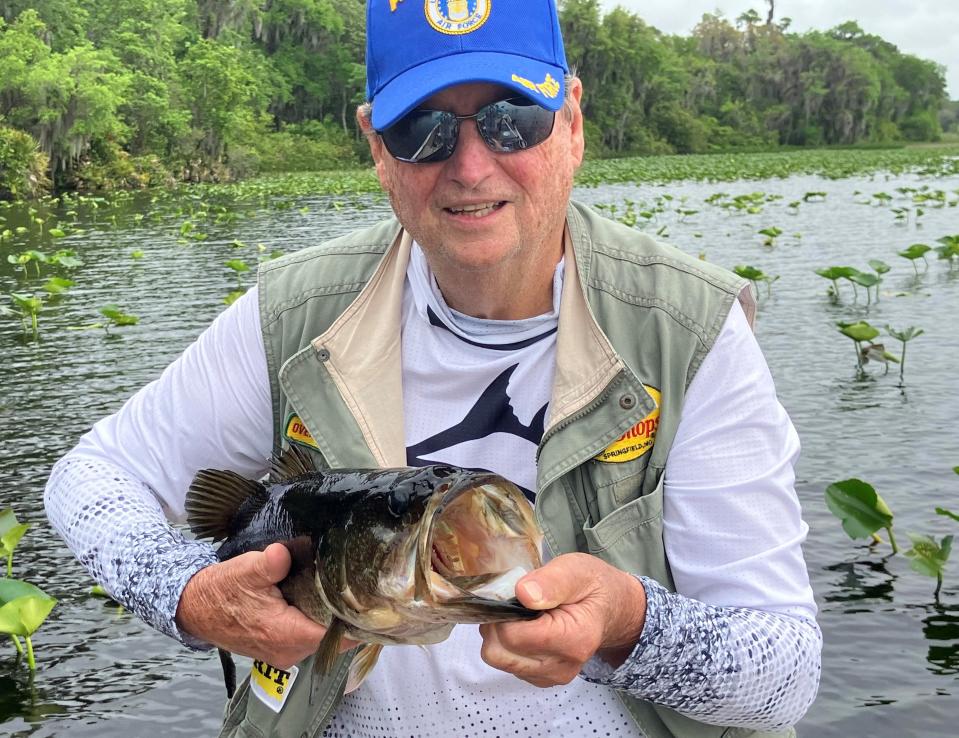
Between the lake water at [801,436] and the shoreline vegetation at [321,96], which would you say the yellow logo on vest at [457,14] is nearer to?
the lake water at [801,436]

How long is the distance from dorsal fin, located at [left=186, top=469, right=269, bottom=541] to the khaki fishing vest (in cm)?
22

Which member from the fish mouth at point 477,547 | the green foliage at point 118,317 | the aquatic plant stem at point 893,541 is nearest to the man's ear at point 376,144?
the fish mouth at point 477,547

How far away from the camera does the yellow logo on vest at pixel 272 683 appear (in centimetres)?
255

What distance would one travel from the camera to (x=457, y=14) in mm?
2461

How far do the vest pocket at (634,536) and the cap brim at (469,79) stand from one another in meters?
0.89

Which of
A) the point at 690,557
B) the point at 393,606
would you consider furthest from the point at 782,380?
the point at 393,606

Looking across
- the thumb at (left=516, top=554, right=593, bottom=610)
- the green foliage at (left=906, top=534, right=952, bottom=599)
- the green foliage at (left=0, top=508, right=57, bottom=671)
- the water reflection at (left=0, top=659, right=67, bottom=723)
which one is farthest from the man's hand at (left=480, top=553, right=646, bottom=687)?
the green foliage at (left=906, top=534, right=952, bottom=599)

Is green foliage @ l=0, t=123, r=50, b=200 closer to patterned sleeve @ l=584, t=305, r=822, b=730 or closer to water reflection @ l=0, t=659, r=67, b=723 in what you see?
water reflection @ l=0, t=659, r=67, b=723

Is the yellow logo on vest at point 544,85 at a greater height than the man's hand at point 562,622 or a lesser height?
greater

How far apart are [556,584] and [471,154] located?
102cm

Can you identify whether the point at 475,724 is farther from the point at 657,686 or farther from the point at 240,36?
the point at 240,36

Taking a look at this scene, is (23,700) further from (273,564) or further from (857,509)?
(857,509)

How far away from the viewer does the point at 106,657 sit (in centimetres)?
566

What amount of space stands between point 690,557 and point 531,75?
3.62ft
